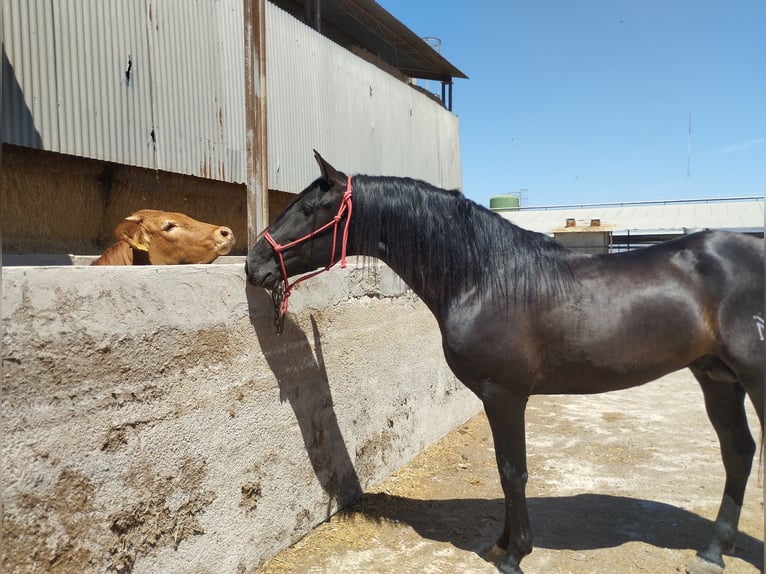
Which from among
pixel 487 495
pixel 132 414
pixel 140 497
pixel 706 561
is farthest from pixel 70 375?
pixel 706 561

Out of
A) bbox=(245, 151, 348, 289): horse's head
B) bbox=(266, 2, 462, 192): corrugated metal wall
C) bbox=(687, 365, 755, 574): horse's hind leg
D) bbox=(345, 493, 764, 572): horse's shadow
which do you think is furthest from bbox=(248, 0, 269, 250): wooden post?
bbox=(266, 2, 462, 192): corrugated metal wall

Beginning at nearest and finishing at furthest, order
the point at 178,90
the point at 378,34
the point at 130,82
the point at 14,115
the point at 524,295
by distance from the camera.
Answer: the point at 524,295 < the point at 14,115 < the point at 130,82 < the point at 178,90 < the point at 378,34

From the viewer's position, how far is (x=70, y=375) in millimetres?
1867

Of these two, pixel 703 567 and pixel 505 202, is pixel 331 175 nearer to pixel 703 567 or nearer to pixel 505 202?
pixel 703 567

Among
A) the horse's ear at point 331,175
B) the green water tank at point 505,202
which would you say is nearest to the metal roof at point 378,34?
the horse's ear at point 331,175

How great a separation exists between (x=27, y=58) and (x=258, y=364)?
134 inches

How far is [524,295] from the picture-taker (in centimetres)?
269

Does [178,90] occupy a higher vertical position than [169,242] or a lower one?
higher

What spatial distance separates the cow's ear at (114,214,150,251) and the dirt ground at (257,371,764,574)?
7.76ft

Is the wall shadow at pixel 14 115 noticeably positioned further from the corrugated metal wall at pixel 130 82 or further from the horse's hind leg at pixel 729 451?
the horse's hind leg at pixel 729 451

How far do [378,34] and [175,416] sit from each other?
12.0 metres

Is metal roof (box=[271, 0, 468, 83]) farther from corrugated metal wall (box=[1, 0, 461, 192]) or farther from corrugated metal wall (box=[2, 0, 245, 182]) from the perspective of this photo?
corrugated metal wall (box=[2, 0, 245, 182])

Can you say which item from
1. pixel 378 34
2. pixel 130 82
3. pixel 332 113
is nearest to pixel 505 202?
pixel 378 34

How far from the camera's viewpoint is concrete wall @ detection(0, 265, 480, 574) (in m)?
1.76
